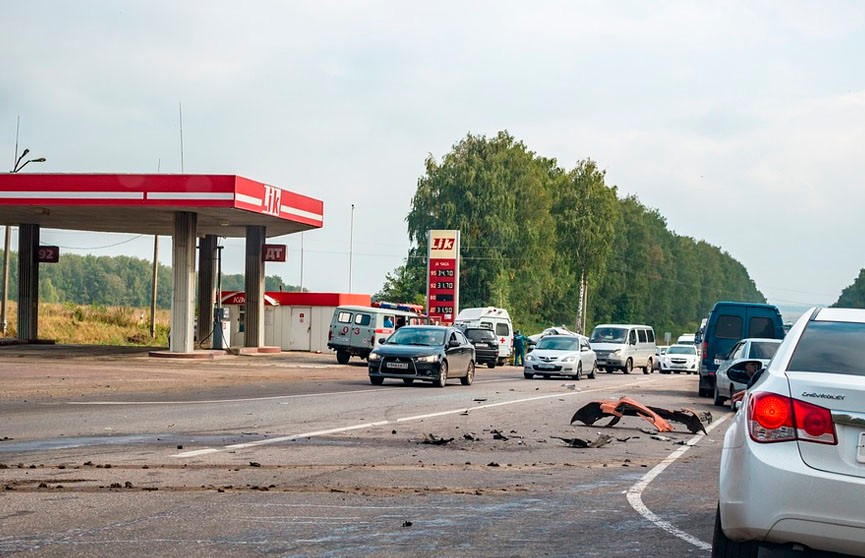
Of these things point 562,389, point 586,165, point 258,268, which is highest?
point 586,165

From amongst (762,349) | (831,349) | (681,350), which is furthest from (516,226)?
(831,349)

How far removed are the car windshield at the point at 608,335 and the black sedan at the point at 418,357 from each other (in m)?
22.4

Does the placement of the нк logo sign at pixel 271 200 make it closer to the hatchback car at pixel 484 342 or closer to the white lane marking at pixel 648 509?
the hatchback car at pixel 484 342

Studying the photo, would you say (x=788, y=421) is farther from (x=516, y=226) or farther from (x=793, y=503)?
(x=516, y=226)

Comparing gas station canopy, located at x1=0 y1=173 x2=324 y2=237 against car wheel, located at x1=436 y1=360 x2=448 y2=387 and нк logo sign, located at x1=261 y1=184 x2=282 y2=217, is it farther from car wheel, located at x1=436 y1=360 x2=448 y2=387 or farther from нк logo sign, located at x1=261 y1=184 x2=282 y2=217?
car wheel, located at x1=436 y1=360 x2=448 y2=387

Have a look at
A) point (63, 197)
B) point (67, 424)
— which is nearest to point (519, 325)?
point (63, 197)

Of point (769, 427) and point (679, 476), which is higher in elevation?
point (769, 427)

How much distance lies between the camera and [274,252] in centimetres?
4669

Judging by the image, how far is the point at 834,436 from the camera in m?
5.45

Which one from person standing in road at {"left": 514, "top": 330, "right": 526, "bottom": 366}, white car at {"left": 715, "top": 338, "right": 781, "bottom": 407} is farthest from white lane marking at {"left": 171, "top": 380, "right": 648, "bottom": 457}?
person standing in road at {"left": 514, "top": 330, "right": 526, "bottom": 366}

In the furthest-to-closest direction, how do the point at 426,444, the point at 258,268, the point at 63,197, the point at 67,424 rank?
the point at 258,268 → the point at 63,197 → the point at 67,424 → the point at 426,444

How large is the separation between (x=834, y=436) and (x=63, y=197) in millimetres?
36707

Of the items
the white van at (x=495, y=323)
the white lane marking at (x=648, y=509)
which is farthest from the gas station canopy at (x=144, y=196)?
the white lane marking at (x=648, y=509)

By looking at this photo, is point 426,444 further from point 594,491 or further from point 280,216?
point 280,216
